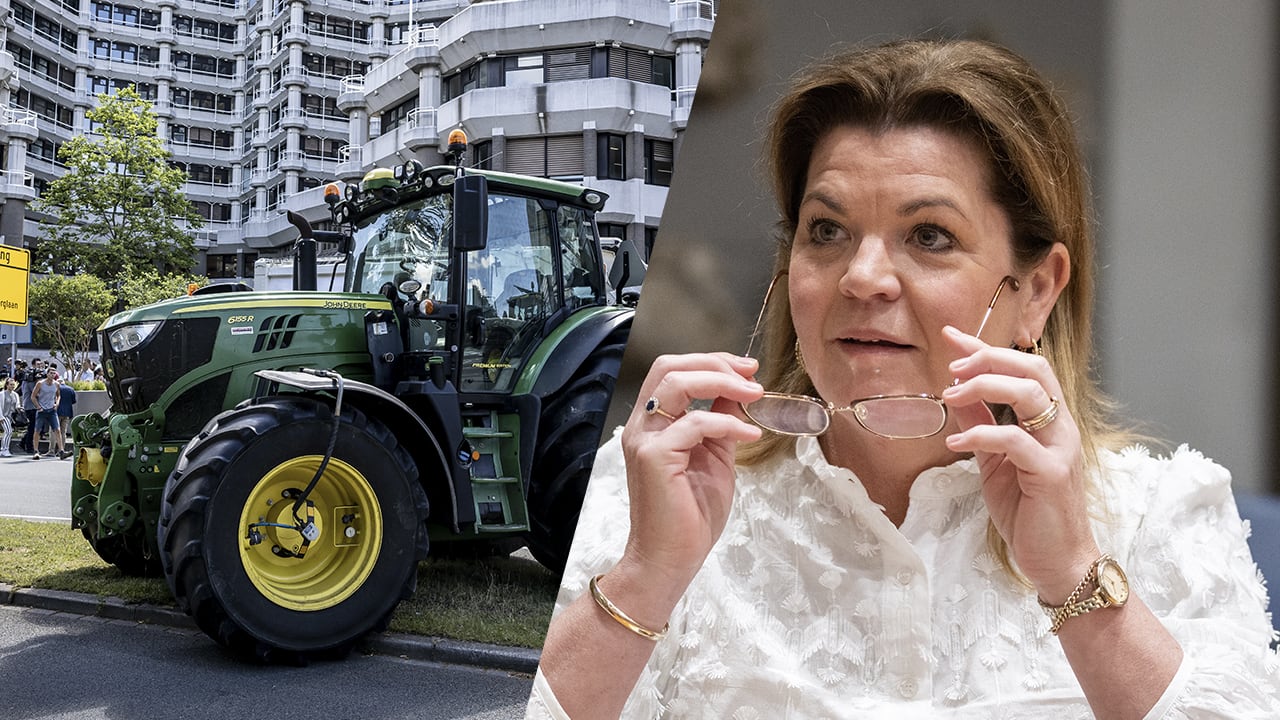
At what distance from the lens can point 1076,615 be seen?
34 cm

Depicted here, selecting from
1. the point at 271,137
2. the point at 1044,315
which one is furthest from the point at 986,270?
the point at 271,137

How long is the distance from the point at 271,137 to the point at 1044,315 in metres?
1.25

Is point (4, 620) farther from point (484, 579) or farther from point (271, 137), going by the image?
point (271, 137)

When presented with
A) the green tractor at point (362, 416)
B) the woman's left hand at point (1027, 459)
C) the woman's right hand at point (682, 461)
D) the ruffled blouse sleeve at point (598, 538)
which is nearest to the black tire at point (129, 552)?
the green tractor at point (362, 416)

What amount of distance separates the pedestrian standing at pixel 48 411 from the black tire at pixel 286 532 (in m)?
0.67

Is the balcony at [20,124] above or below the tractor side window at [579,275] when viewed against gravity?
above

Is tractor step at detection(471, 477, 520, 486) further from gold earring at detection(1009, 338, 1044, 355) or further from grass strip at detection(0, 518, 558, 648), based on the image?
gold earring at detection(1009, 338, 1044, 355)

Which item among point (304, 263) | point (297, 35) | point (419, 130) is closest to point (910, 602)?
point (419, 130)

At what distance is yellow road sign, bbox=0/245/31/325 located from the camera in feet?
4.03

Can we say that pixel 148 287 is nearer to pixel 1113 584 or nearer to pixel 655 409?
pixel 655 409

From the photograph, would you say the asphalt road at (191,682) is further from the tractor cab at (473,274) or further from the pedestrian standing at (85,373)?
the tractor cab at (473,274)

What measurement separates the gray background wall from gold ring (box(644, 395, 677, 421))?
0.45ft

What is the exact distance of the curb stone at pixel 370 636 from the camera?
1.53 meters

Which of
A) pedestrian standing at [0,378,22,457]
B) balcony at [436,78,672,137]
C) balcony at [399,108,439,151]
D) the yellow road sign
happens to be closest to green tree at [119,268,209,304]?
the yellow road sign
